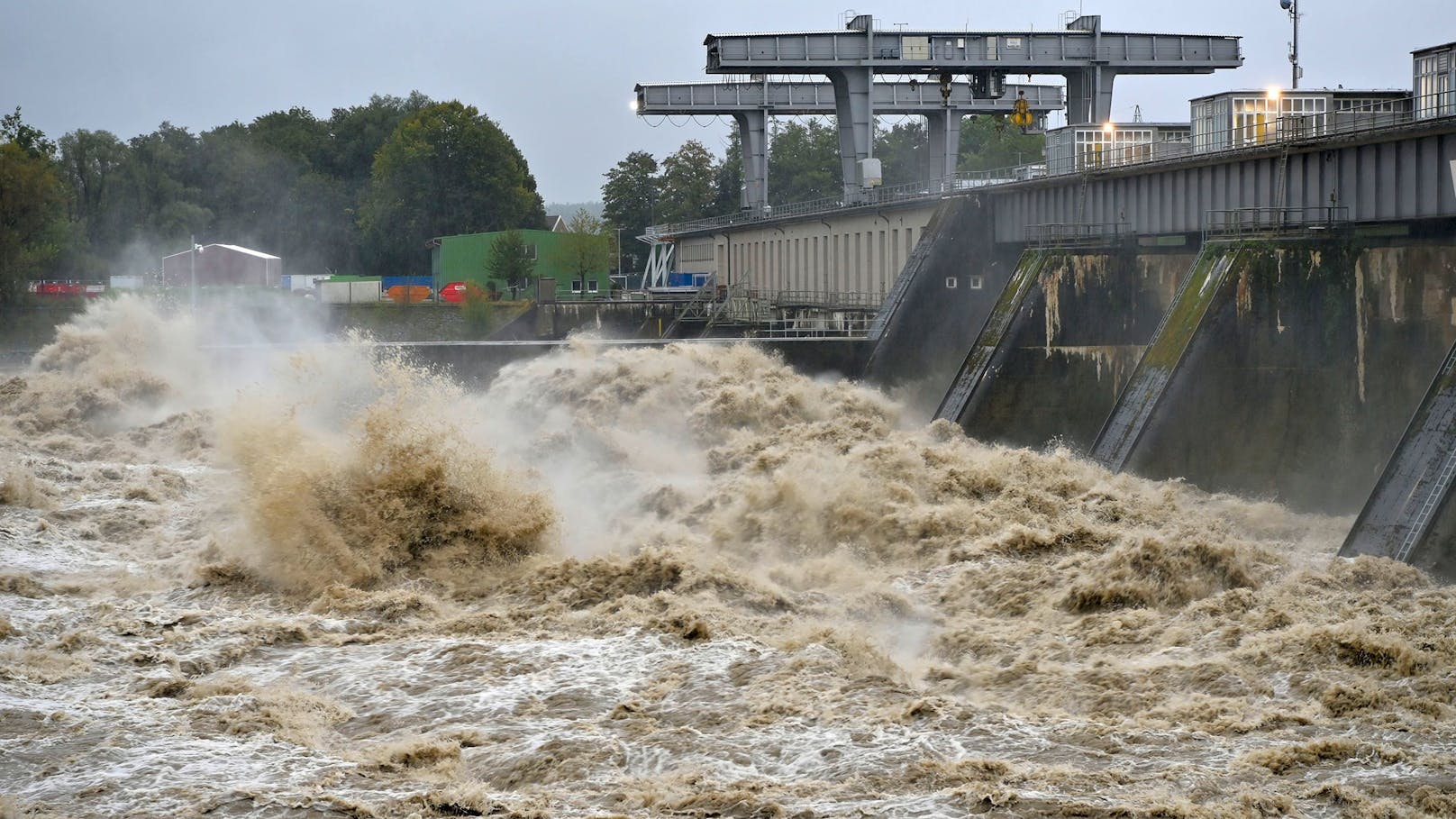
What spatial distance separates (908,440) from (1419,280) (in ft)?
31.8

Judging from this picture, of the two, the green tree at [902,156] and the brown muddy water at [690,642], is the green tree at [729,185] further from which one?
the brown muddy water at [690,642]

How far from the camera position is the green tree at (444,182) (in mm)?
85438

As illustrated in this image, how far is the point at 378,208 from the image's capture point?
8844cm

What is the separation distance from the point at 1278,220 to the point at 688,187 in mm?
75651

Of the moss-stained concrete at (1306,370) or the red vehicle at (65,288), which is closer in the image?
the moss-stained concrete at (1306,370)

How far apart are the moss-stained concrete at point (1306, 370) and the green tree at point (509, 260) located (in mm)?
55419

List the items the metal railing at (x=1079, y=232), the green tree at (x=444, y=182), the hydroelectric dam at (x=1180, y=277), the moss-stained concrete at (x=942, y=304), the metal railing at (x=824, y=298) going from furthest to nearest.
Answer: the green tree at (x=444, y=182)
the metal railing at (x=824, y=298)
the moss-stained concrete at (x=942, y=304)
the metal railing at (x=1079, y=232)
the hydroelectric dam at (x=1180, y=277)

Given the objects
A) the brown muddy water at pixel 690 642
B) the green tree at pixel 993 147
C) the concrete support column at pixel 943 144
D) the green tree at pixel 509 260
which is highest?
the green tree at pixel 993 147

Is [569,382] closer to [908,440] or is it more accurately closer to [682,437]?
[682,437]

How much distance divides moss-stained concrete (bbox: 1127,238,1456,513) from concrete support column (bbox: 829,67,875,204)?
914 inches

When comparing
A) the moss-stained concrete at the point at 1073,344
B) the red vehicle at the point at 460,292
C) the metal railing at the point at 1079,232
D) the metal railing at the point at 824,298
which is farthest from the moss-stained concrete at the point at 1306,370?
the red vehicle at the point at 460,292

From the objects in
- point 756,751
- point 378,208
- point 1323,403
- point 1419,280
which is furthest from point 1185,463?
point 378,208

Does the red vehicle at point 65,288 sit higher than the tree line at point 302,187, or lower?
lower

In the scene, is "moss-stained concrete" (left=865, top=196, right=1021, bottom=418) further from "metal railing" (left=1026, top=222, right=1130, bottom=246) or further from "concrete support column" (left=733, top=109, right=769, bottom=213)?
"concrete support column" (left=733, top=109, right=769, bottom=213)
